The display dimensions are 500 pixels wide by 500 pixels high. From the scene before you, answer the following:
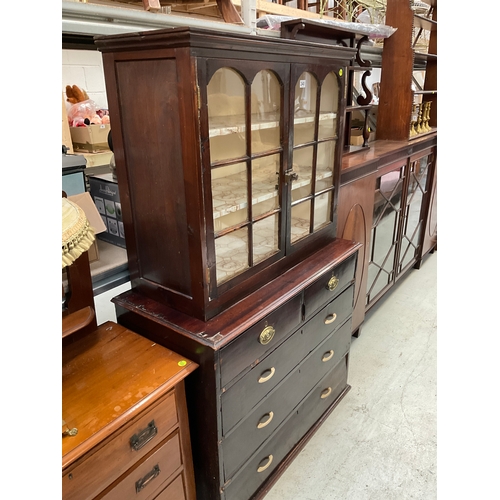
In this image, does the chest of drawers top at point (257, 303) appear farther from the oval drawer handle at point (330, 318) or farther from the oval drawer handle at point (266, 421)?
the oval drawer handle at point (266, 421)

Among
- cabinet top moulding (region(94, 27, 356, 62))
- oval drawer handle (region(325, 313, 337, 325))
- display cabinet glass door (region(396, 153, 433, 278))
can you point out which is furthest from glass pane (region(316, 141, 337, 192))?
display cabinet glass door (region(396, 153, 433, 278))

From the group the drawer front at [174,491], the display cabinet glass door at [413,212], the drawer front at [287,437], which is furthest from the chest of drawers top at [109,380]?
the display cabinet glass door at [413,212]

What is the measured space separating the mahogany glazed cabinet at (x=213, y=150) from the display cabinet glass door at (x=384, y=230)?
1.05 meters

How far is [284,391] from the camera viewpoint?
5.18ft

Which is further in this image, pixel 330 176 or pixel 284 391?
pixel 330 176

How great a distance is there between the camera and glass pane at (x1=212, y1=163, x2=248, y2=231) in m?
1.18

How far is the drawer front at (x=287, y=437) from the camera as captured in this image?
1478 mm

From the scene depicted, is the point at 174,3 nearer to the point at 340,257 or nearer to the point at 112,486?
the point at 340,257

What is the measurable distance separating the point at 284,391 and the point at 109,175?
3.73 ft

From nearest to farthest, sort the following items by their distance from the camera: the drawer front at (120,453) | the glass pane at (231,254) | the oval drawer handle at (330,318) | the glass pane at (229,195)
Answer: the drawer front at (120,453) → the glass pane at (229,195) → the glass pane at (231,254) → the oval drawer handle at (330,318)

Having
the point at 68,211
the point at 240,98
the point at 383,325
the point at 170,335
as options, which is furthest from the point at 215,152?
the point at 383,325

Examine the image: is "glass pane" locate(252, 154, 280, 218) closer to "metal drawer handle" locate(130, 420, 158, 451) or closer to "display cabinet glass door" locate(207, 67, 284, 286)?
"display cabinet glass door" locate(207, 67, 284, 286)

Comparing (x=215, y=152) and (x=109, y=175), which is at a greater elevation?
(x=215, y=152)
